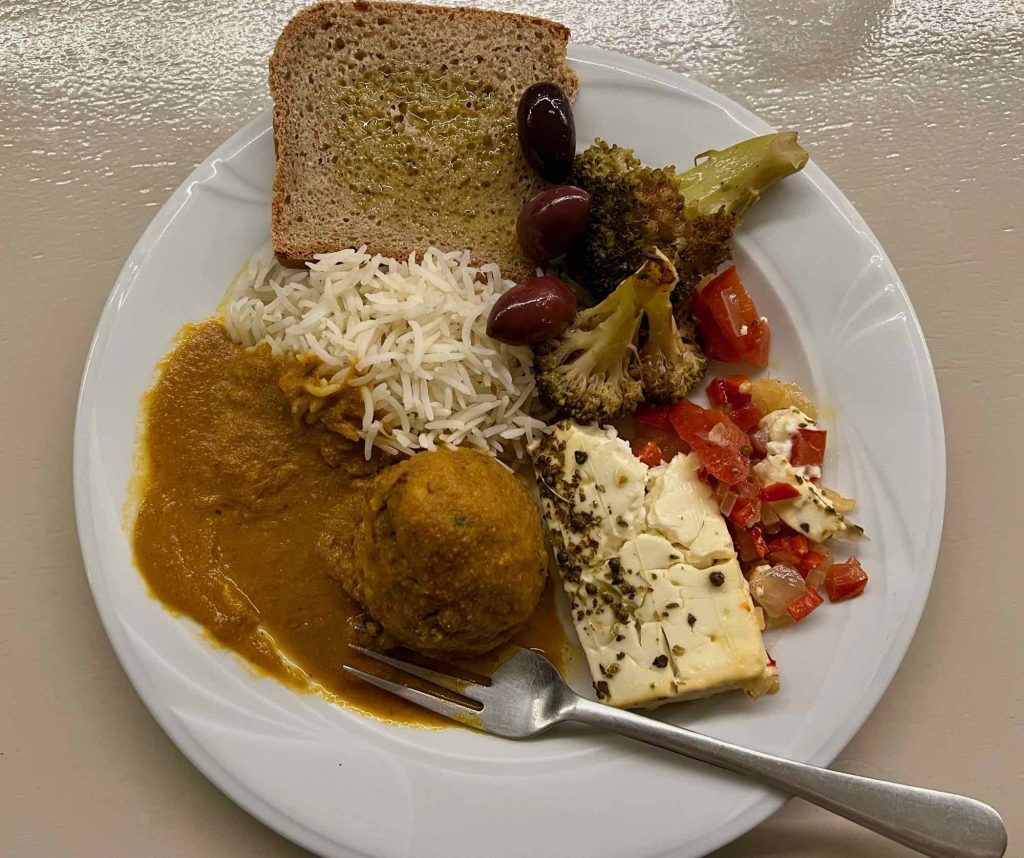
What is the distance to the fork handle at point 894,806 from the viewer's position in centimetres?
258

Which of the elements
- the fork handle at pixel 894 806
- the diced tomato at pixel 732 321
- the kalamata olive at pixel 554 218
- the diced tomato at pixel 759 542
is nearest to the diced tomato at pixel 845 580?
the diced tomato at pixel 759 542

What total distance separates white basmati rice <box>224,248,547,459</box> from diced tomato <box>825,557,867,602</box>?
49.6 inches

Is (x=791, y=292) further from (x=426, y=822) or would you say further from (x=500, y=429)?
(x=426, y=822)

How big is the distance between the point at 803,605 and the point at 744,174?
5.68 ft

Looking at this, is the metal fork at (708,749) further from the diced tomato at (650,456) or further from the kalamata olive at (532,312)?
the kalamata olive at (532,312)

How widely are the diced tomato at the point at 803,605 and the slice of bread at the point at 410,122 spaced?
172 centimetres

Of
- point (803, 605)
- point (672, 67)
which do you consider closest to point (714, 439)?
point (803, 605)

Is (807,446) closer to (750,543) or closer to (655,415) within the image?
(750,543)

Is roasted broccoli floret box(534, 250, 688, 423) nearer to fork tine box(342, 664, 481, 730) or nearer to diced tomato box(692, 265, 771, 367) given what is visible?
diced tomato box(692, 265, 771, 367)

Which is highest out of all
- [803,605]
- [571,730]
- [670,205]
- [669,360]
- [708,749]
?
[670,205]

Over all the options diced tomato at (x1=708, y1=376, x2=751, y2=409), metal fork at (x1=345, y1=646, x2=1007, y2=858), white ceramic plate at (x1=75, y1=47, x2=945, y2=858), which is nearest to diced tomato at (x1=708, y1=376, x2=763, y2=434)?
diced tomato at (x1=708, y1=376, x2=751, y2=409)

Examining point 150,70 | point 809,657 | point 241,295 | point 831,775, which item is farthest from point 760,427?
point 150,70

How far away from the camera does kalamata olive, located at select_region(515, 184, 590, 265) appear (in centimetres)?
297

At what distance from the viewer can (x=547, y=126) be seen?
3051 mm
